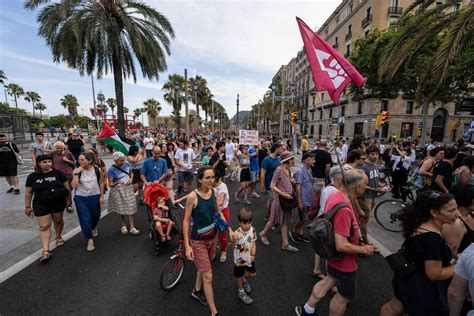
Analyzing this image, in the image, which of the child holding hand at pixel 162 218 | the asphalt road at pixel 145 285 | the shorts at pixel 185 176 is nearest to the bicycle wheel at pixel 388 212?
the asphalt road at pixel 145 285

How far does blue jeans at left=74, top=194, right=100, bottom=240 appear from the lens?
12.7ft

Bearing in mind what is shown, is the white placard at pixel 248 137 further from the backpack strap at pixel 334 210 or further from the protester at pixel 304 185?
the backpack strap at pixel 334 210

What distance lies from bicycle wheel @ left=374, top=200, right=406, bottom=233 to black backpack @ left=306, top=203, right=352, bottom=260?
351 centimetres

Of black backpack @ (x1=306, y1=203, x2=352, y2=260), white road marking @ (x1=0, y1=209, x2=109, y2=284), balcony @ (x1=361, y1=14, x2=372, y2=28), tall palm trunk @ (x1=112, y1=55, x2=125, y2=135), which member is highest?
balcony @ (x1=361, y1=14, x2=372, y2=28)

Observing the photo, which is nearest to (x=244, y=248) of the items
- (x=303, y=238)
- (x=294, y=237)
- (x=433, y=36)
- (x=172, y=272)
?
(x=172, y=272)

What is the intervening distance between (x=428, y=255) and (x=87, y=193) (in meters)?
4.73

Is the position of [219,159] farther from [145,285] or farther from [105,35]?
[105,35]

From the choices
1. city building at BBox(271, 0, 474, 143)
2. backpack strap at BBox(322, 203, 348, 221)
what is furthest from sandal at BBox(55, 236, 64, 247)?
city building at BBox(271, 0, 474, 143)

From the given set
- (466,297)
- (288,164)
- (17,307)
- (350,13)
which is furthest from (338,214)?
(350,13)

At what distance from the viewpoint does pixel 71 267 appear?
3.45 m

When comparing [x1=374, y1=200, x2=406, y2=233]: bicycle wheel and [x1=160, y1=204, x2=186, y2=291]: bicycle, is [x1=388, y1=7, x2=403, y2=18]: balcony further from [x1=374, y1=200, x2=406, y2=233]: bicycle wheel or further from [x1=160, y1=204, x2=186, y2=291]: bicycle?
[x1=160, y1=204, x2=186, y2=291]: bicycle

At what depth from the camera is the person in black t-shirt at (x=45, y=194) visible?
3.45 metres

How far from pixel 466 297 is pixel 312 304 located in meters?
1.27

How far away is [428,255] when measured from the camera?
1708 millimetres
